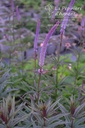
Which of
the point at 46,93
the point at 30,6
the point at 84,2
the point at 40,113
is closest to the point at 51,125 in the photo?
the point at 40,113

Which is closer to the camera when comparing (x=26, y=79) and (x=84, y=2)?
(x=26, y=79)

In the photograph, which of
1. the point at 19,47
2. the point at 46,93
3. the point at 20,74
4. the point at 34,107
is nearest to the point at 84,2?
the point at 19,47

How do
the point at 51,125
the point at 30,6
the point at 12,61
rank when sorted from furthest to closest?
the point at 30,6 → the point at 12,61 → the point at 51,125

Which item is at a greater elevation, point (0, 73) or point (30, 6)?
point (0, 73)

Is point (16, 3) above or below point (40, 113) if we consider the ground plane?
below

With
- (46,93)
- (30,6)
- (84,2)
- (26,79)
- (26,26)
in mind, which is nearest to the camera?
(46,93)

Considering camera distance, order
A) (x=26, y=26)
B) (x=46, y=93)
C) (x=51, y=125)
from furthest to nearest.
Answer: (x=26, y=26) < (x=46, y=93) < (x=51, y=125)

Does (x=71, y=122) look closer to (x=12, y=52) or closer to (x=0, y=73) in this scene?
(x=0, y=73)

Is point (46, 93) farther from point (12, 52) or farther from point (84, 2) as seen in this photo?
point (84, 2)

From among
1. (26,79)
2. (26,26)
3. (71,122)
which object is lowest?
(26,26)
